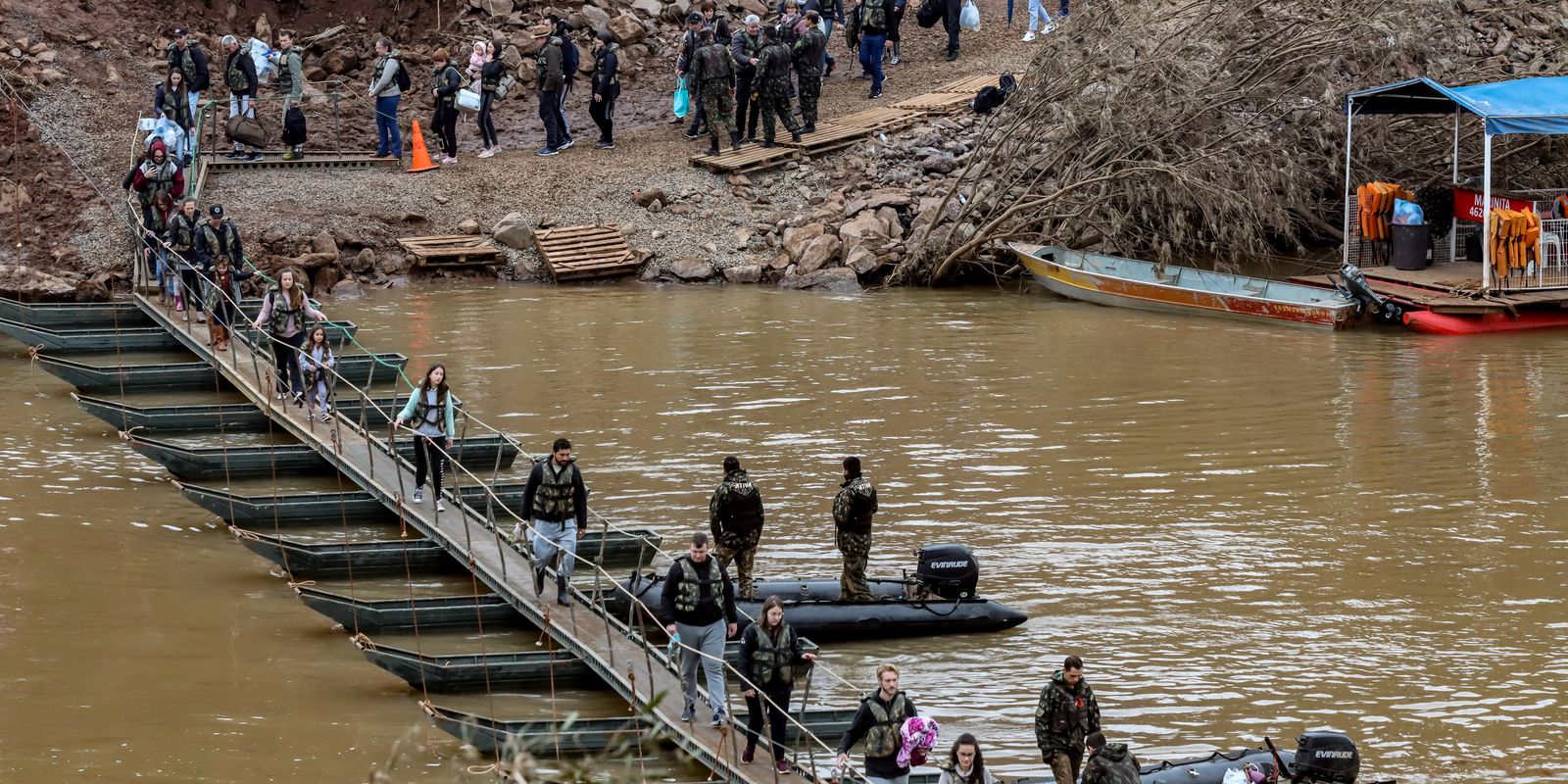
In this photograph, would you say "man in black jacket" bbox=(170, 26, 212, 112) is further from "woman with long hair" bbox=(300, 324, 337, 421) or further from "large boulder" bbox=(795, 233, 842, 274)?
"woman with long hair" bbox=(300, 324, 337, 421)

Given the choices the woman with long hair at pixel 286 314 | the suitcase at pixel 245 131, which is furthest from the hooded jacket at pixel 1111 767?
the suitcase at pixel 245 131

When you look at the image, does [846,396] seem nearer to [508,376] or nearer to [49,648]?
[508,376]

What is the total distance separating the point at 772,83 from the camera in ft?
104

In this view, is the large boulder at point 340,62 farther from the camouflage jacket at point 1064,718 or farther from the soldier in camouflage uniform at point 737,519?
the camouflage jacket at point 1064,718

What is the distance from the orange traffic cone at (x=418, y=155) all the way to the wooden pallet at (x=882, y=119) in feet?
A: 23.9

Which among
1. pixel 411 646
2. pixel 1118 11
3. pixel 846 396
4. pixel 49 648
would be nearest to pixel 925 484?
pixel 846 396

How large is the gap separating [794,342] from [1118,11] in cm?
744

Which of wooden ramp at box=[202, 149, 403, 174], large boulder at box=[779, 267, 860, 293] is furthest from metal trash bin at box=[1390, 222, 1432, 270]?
wooden ramp at box=[202, 149, 403, 174]

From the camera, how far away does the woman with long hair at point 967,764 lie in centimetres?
1055

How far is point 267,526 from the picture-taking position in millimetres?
18250

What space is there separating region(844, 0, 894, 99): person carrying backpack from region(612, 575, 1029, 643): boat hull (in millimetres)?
20149

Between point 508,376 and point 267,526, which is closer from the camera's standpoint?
point 267,526

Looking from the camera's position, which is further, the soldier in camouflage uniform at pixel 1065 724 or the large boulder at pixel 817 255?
the large boulder at pixel 817 255

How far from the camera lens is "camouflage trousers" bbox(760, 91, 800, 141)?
32.1 m
